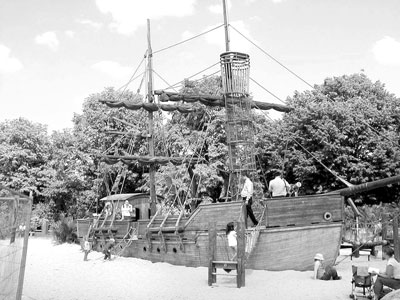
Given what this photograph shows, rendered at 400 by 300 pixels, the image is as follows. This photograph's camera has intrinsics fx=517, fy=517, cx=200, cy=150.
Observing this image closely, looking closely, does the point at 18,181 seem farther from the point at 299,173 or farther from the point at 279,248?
the point at 279,248

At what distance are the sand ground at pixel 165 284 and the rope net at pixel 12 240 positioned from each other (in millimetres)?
3043

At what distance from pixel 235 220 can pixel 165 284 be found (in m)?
3.54

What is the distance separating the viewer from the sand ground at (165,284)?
10.8 m

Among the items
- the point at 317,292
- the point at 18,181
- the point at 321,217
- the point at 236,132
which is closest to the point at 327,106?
the point at 236,132

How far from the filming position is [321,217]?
1428 centimetres

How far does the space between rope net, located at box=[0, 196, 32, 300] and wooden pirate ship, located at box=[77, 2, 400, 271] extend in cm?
791

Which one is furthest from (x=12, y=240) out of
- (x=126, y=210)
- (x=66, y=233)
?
(x=66, y=233)

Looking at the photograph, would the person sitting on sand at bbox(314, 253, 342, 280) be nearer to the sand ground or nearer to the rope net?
the sand ground

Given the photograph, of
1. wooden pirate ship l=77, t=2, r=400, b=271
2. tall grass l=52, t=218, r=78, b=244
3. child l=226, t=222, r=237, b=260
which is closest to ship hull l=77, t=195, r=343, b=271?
wooden pirate ship l=77, t=2, r=400, b=271

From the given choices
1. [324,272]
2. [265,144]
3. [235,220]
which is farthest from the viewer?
[265,144]

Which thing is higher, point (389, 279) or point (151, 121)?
point (151, 121)

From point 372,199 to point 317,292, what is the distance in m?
19.6

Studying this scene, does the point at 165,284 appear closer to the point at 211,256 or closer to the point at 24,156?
the point at 211,256

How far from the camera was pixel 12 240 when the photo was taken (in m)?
7.14
